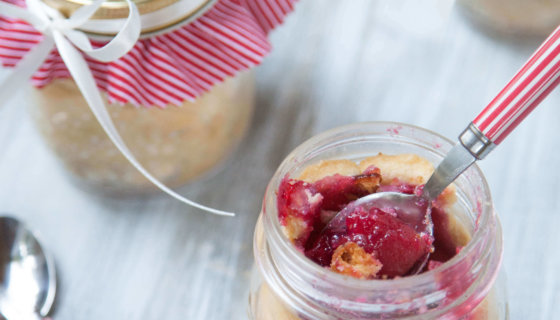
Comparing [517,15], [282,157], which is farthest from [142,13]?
[517,15]

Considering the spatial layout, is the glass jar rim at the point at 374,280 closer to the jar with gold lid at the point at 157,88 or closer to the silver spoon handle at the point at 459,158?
the silver spoon handle at the point at 459,158

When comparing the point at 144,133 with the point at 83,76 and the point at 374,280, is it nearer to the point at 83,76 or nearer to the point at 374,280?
the point at 83,76

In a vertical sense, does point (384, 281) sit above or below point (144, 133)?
above

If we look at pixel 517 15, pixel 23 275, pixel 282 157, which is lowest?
Answer: pixel 23 275

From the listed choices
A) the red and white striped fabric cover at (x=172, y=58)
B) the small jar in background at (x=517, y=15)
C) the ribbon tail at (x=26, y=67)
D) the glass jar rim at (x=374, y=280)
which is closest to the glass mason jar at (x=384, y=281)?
the glass jar rim at (x=374, y=280)

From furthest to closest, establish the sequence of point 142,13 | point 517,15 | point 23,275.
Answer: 1. point 517,15
2. point 23,275
3. point 142,13
